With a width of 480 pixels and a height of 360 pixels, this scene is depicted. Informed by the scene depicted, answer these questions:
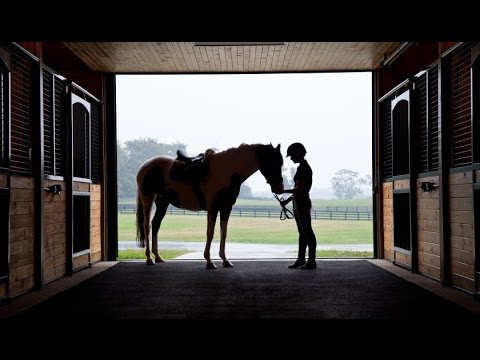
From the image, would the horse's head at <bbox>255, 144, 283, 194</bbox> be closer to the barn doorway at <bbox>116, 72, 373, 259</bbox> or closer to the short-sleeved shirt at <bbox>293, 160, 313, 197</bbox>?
the short-sleeved shirt at <bbox>293, 160, 313, 197</bbox>

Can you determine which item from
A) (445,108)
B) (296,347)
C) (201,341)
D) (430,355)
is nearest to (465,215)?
(445,108)

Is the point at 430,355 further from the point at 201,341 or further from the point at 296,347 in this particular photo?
the point at 201,341

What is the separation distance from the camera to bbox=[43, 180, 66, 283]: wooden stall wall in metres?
4.84

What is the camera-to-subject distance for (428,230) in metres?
5.01

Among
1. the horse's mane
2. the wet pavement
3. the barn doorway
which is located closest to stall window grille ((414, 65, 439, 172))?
the horse's mane

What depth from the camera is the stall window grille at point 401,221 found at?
5.93 meters

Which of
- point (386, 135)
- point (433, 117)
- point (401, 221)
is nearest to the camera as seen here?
point (433, 117)

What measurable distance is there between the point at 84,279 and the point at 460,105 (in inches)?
138

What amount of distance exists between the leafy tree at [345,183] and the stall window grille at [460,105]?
764 inches

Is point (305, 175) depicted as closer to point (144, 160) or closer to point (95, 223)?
point (95, 223)

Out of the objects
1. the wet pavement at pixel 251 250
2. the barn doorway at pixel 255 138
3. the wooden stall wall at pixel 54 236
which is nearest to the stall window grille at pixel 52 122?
the wooden stall wall at pixel 54 236

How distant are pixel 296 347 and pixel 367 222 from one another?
53.6 feet

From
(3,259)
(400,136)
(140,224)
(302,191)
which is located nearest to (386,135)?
(400,136)

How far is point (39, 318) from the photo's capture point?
3217 millimetres
